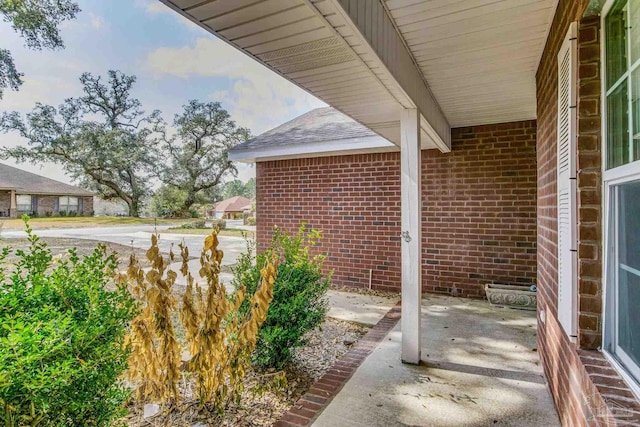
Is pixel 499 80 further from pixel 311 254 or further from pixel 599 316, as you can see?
pixel 311 254

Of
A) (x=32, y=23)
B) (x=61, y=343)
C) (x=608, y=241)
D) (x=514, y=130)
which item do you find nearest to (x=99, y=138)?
(x=32, y=23)

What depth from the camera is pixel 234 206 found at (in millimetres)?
31359

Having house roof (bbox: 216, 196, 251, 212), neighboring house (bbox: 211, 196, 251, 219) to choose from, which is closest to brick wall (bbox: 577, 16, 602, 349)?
neighboring house (bbox: 211, 196, 251, 219)

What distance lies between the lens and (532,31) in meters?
2.34

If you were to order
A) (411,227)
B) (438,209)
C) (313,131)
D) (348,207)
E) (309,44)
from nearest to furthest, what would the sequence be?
(309,44) → (411,227) → (438,209) → (348,207) → (313,131)

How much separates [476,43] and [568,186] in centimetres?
138

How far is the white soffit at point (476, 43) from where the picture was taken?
2.05 m

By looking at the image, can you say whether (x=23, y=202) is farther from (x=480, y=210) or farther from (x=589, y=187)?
(x=589, y=187)

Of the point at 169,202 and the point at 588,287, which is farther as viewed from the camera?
the point at 169,202

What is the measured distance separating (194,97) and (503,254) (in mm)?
24037

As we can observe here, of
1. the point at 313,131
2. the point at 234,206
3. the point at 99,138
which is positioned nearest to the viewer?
the point at 313,131

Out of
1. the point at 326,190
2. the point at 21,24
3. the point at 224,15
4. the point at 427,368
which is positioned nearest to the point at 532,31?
the point at 224,15

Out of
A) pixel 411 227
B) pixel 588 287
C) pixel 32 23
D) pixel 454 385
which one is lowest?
pixel 454 385

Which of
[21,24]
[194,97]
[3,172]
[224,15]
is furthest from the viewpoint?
[194,97]
